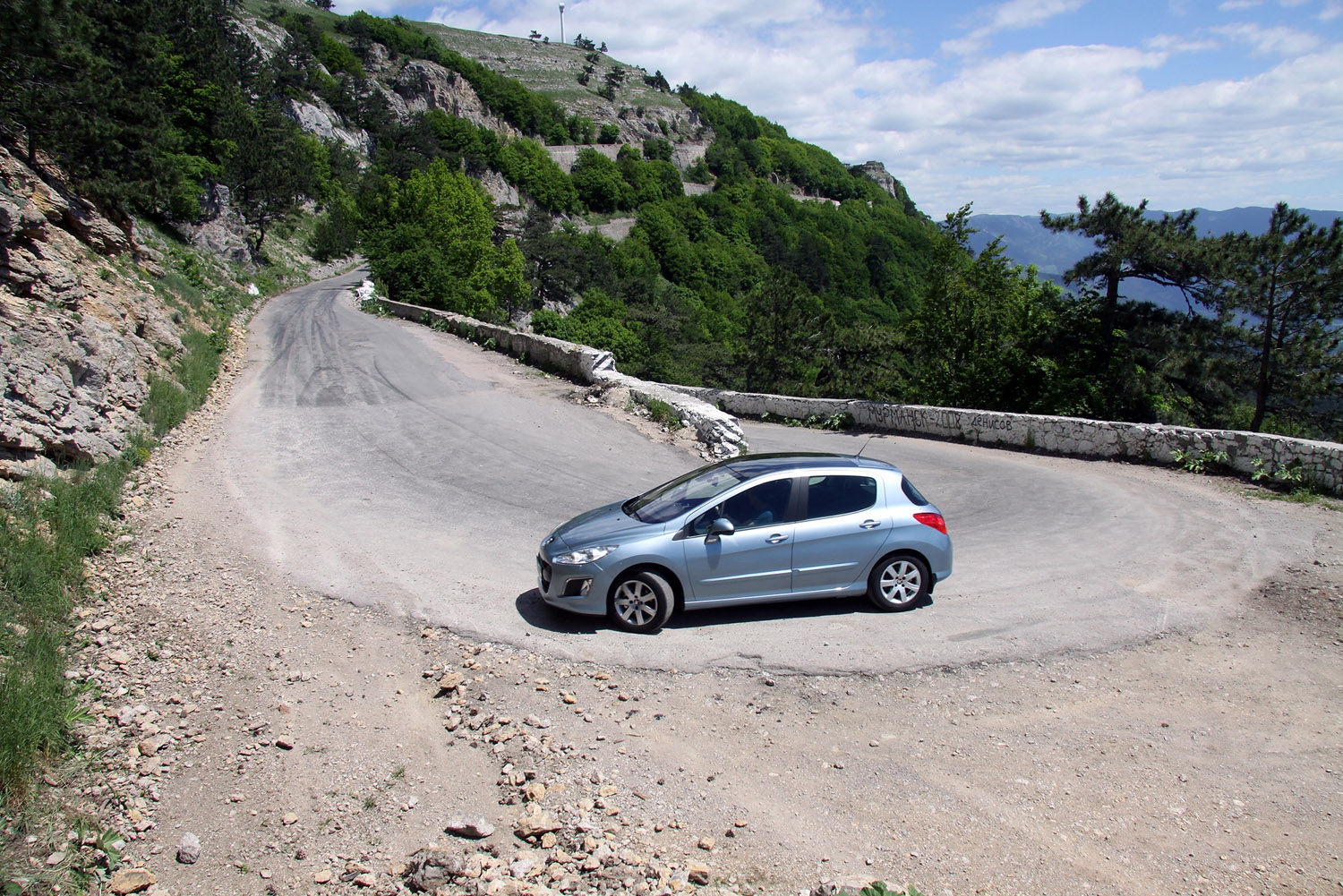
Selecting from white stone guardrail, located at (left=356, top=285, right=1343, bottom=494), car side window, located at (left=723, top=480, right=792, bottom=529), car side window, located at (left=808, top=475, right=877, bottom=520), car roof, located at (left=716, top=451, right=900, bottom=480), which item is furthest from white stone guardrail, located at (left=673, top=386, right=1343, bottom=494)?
car side window, located at (left=723, top=480, right=792, bottom=529)

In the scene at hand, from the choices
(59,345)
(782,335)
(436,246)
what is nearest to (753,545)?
(59,345)

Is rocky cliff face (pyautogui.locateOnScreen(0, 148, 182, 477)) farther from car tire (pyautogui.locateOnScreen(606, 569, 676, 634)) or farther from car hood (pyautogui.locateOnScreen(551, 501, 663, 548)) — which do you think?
car tire (pyautogui.locateOnScreen(606, 569, 676, 634))

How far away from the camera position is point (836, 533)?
7.29m

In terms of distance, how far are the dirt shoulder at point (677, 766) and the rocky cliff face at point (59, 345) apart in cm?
350

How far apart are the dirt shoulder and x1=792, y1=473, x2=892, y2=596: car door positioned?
4.23 feet

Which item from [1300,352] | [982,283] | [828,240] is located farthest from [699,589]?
[828,240]

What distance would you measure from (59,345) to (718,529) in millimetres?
9157

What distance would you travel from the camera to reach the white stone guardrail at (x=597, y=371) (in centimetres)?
1417

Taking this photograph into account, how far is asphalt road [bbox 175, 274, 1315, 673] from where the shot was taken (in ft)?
22.7

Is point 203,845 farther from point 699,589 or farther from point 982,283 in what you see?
point 982,283

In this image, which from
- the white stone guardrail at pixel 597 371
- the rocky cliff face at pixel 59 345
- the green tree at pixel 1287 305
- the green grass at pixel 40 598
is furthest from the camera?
the green tree at pixel 1287 305

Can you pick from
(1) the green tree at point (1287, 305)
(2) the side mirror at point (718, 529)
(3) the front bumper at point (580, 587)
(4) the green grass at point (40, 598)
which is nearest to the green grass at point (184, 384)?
(4) the green grass at point (40, 598)

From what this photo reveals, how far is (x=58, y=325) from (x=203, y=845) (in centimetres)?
922

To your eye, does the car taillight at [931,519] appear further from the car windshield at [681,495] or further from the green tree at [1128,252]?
the green tree at [1128,252]
